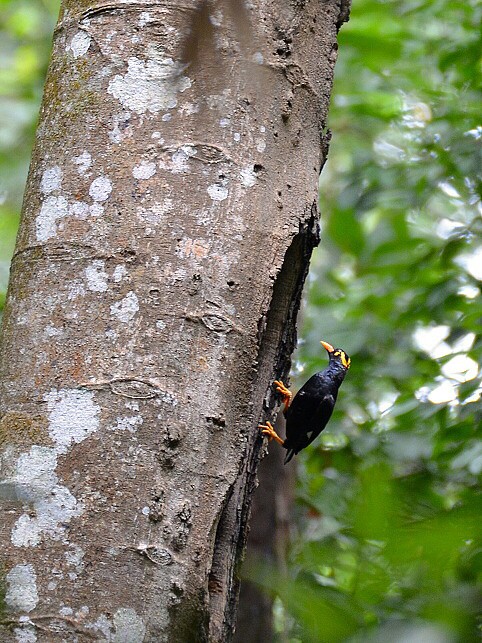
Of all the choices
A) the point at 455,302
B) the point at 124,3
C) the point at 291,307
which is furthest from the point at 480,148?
the point at 124,3

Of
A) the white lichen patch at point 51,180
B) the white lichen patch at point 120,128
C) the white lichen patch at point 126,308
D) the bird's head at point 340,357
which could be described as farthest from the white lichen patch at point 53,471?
the bird's head at point 340,357

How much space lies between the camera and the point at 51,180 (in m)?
1.82

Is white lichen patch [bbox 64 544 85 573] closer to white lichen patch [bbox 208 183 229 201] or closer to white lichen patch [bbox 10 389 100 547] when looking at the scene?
white lichen patch [bbox 10 389 100 547]

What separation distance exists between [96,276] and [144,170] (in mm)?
272

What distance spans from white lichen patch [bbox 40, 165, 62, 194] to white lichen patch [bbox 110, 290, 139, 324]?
0.33 metres

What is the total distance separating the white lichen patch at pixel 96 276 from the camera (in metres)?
1.70

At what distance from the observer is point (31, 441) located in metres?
1.60

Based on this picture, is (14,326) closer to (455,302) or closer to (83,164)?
(83,164)

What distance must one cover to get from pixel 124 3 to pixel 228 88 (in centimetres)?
33

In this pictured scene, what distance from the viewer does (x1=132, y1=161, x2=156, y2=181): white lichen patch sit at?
1.77m

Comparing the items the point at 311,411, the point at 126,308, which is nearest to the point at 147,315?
the point at 126,308

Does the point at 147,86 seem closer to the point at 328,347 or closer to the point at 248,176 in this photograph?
the point at 248,176

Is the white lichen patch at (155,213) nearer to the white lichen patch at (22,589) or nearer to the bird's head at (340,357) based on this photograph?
the white lichen patch at (22,589)

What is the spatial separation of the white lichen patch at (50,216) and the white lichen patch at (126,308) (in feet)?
0.76
